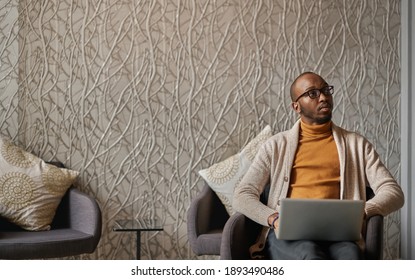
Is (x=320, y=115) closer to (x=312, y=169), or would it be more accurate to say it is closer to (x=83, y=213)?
(x=312, y=169)

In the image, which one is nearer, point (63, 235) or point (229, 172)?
point (63, 235)

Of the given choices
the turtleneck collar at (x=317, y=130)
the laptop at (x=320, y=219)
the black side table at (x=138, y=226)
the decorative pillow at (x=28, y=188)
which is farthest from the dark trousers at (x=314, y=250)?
the decorative pillow at (x=28, y=188)

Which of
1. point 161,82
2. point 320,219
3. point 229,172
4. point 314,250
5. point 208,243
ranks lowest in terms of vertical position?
point 208,243

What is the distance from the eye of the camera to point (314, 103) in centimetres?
296

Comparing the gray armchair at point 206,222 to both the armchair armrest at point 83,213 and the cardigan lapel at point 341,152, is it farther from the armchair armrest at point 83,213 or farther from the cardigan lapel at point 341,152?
the cardigan lapel at point 341,152

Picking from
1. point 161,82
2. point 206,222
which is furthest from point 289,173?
point 161,82

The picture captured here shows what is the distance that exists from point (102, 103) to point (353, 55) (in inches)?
61.1

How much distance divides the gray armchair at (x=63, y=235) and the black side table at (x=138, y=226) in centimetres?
15

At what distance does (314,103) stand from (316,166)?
0.28 m

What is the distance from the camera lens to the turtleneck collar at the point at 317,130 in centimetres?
297

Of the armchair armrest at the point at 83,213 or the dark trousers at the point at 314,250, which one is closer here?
the dark trousers at the point at 314,250

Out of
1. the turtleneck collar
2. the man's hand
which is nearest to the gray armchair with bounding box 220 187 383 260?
the man's hand
